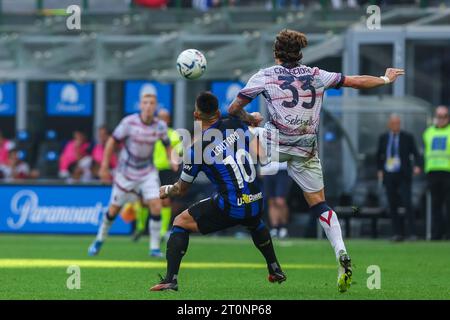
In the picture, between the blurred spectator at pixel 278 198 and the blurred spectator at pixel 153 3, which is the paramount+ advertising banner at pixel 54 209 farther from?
the blurred spectator at pixel 153 3

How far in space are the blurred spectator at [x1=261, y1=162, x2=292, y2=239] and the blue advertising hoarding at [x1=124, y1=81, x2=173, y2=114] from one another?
5396 mm

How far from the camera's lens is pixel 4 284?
520 inches

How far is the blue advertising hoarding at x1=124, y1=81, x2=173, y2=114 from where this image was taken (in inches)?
1121

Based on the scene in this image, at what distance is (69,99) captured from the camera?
1156 inches

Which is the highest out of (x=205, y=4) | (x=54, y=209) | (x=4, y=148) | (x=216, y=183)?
(x=205, y=4)

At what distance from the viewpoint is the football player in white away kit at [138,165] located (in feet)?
61.7

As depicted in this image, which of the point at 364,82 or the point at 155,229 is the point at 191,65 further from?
the point at 155,229

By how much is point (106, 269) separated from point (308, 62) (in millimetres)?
10562

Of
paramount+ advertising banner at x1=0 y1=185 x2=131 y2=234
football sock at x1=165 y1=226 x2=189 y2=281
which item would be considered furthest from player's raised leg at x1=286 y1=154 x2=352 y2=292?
paramount+ advertising banner at x1=0 y1=185 x2=131 y2=234

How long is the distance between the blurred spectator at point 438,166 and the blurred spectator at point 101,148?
6.43 m

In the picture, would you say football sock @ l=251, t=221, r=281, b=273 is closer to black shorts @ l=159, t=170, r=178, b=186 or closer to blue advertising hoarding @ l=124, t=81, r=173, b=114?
black shorts @ l=159, t=170, r=178, b=186

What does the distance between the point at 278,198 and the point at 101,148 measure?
4.71m

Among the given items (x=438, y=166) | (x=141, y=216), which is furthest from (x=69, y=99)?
(x=438, y=166)
